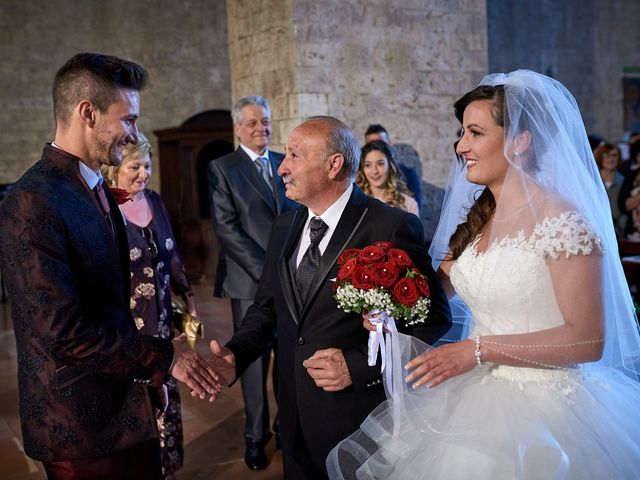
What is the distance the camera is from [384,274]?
2.10 meters

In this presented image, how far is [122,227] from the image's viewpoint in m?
2.23

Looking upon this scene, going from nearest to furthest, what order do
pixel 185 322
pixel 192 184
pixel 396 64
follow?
pixel 185 322 < pixel 396 64 < pixel 192 184

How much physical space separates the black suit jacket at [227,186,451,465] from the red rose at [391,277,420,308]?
12.5 inches

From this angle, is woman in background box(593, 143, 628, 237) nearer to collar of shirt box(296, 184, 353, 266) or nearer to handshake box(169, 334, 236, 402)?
collar of shirt box(296, 184, 353, 266)

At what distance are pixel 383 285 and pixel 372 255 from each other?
101 millimetres

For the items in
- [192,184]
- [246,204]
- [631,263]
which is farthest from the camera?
[192,184]

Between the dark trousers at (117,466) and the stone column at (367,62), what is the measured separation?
408cm

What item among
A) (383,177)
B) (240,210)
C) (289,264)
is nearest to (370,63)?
(383,177)

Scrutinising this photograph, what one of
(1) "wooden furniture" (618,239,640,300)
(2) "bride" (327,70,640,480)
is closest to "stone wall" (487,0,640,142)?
(1) "wooden furniture" (618,239,640,300)

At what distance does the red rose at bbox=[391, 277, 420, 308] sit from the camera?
210cm

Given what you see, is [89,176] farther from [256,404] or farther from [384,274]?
[256,404]

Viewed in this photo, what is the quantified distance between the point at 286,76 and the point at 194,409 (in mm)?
2835

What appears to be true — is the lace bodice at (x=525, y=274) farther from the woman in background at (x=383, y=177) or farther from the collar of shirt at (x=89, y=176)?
the woman in background at (x=383, y=177)

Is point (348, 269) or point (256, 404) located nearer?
point (348, 269)
